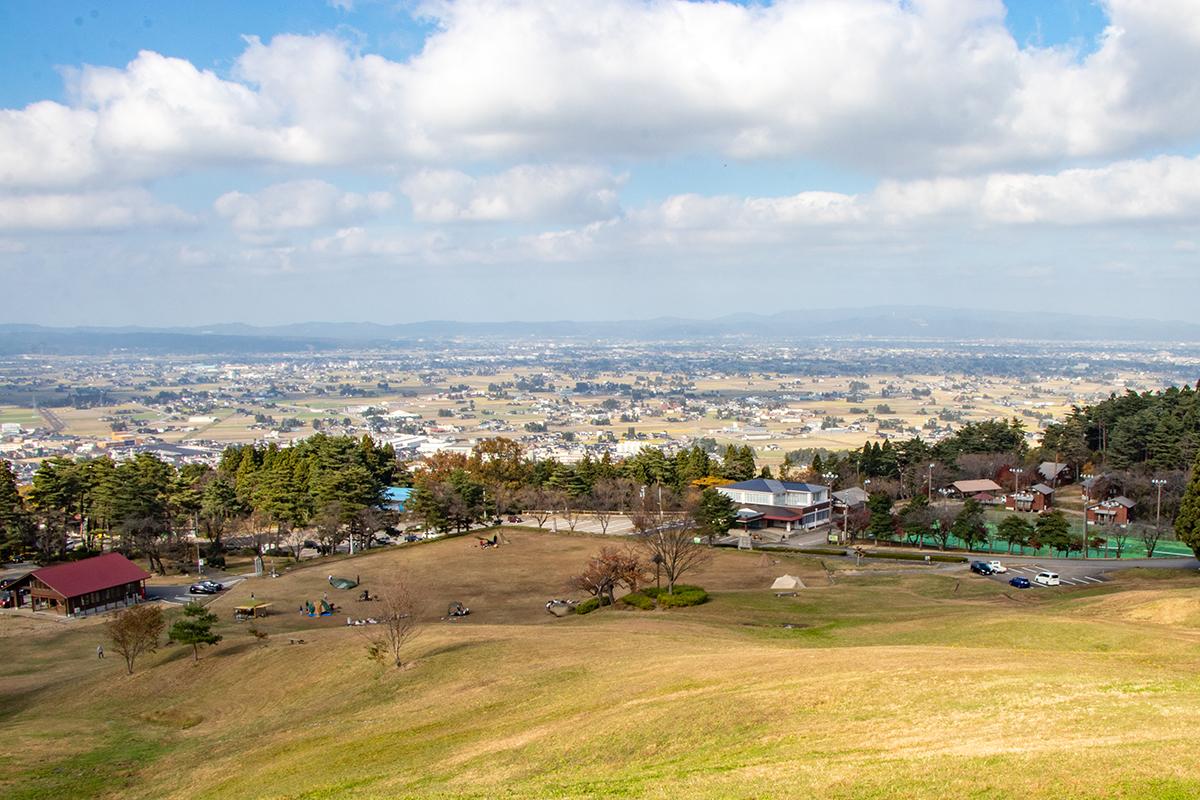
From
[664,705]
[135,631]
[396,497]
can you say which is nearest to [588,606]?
[135,631]

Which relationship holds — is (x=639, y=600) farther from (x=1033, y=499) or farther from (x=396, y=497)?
(x=1033, y=499)

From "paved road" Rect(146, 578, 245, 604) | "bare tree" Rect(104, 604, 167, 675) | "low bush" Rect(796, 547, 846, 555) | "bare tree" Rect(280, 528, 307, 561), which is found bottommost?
"bare tree" Rect(280, 528, 307, 561)

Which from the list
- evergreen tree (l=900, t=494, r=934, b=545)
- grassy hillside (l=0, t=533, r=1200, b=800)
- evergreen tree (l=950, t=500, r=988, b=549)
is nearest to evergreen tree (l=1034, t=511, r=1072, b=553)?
evergreen tree (l=950, t=500, r=988, b=549)

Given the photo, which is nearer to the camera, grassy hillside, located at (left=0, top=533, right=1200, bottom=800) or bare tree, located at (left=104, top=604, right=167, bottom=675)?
grassy hillside, located at (left=0, top=533, right=1200, bottom=800)

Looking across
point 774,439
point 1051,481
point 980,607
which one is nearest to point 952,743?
point 980,607

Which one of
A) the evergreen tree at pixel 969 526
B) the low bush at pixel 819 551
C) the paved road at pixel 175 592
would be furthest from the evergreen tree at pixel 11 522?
the evergreen tree at pixel 969 526

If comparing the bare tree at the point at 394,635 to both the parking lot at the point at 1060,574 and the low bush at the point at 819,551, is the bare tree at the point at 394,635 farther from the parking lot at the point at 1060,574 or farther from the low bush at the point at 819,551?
the low bush at the point at 819,551

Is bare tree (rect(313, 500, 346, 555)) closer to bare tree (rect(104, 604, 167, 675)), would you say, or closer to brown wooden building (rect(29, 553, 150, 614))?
brown wooden building (rect(29, 553, 150, 614))

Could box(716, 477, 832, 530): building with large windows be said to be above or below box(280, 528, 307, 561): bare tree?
above
